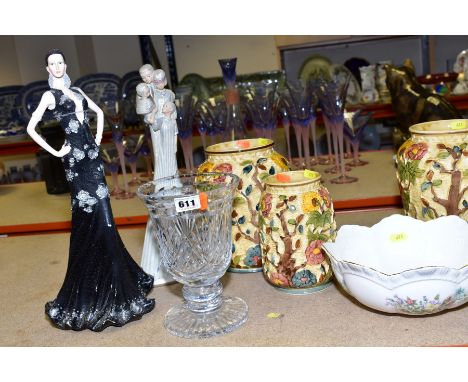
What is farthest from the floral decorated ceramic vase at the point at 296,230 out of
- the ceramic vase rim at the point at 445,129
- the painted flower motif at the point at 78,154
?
the painted flower motif at the point at 78,154

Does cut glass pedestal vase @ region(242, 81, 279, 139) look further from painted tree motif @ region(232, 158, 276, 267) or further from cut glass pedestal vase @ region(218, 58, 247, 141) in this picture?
painted tree motif @ region(232, 158, 276, 267)

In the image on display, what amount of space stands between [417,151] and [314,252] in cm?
26

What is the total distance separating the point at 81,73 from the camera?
3250mm

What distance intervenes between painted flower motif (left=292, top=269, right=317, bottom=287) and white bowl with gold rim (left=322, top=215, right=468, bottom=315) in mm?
63

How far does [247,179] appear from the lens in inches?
46.3

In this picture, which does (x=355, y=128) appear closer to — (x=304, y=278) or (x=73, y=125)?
(x=304, y=278)

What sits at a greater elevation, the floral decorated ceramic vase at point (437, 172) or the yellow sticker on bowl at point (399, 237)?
the floral decorated ceramic vase at point (437, 172)

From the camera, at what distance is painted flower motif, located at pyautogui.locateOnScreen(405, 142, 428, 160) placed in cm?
110

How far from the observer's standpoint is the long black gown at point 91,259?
3.44ft

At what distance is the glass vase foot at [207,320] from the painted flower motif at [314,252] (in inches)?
5.5

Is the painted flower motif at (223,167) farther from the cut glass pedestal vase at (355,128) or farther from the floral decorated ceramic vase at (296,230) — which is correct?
the cut glass pedestal vase at (355,128)

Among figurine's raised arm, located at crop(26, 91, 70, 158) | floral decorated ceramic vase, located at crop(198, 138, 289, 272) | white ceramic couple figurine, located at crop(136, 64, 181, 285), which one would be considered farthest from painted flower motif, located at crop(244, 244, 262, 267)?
figurine's raised arm, located at crop(26, 91, 70, 158)

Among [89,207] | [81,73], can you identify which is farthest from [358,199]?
[81,73]

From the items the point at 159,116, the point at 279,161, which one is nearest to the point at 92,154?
the point at 159,116
